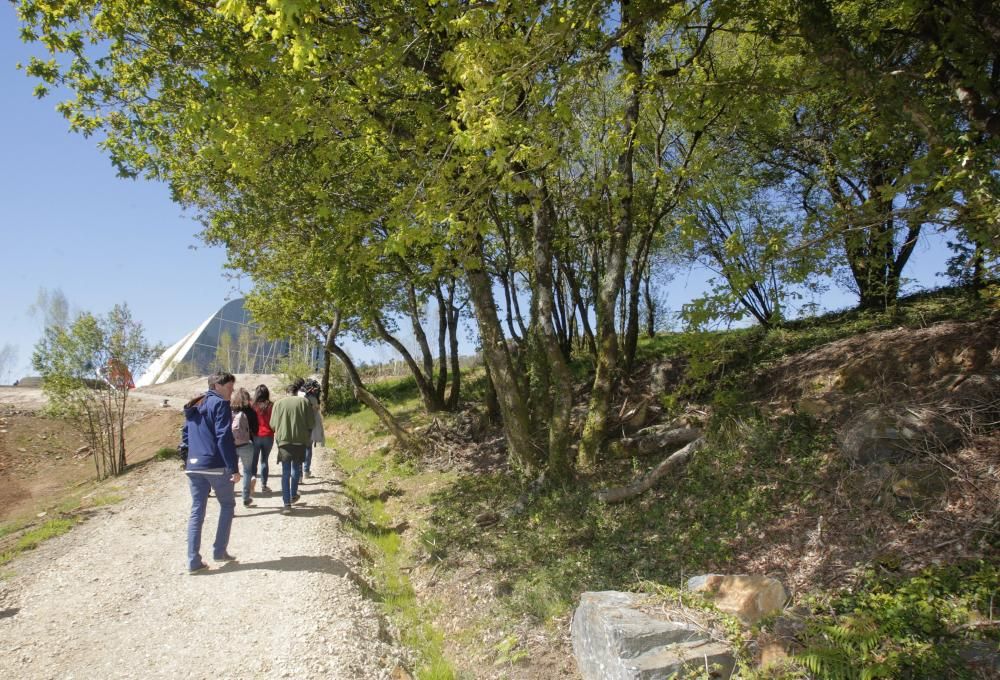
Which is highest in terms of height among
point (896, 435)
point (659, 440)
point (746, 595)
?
point (896, 435)

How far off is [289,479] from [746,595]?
690 centimetres

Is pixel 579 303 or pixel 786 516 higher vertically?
pixel 579 303

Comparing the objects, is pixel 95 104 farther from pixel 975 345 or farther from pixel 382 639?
pixel 975 345

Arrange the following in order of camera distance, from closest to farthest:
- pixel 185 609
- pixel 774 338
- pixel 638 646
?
pixel 638 646 → pixel 185 609 → pixel 774 338

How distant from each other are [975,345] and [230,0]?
8363mm

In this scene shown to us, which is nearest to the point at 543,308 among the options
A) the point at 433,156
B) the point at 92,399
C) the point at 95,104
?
the point at 433,156

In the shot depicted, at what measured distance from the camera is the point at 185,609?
523 cm

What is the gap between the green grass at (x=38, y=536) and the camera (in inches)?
260

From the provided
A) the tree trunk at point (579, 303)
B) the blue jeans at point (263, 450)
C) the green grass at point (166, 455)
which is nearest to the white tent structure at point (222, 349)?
the green grass at point (166, 455)

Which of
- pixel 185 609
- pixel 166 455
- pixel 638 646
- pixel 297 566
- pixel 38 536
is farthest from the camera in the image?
pixel 166 455

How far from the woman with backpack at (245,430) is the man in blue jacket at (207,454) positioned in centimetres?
245

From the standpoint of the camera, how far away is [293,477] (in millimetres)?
9180

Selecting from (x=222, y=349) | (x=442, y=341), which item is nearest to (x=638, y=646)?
(x=442, y=341)

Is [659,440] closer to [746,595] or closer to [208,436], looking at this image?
[746,595]
